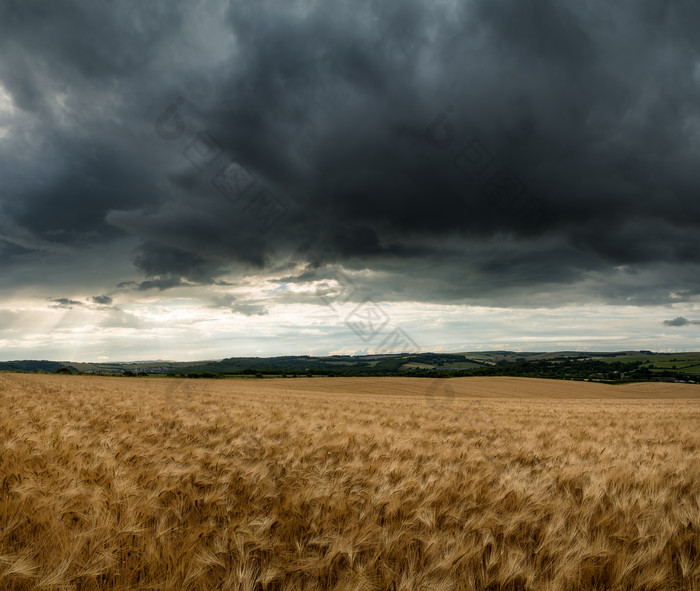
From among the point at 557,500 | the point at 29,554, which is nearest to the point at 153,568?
the point at 29,554

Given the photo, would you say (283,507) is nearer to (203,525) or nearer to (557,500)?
(203,525)

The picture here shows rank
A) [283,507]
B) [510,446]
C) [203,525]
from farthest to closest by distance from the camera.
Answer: [510,446] → [283,507] → [203,525]

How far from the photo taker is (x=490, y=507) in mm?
3467

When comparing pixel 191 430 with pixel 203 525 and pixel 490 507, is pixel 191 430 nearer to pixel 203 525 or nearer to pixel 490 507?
pixel 203 525

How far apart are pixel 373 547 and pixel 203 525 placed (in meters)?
1.37

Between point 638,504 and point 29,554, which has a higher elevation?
point 29,554

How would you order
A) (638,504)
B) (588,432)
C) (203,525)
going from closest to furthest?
1. (203,525)
2. (638,504)
3. (588,432)

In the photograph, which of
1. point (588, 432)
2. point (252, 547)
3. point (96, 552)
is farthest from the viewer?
point (588, 432)

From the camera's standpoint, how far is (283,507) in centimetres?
327

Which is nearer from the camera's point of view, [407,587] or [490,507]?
[407,587]

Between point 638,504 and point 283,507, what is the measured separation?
3.50 metres

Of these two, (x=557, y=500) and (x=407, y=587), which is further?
(x=557, y=500)

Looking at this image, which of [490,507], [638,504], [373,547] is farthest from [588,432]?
[373,547]

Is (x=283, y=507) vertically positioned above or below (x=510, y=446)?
above
